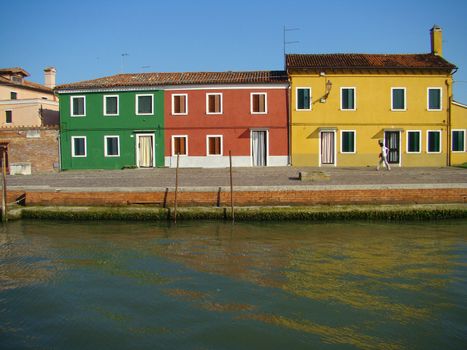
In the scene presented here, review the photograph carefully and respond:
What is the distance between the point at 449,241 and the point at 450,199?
329 cm

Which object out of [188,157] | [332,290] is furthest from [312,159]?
[332,290]

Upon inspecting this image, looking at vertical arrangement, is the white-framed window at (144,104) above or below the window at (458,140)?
above

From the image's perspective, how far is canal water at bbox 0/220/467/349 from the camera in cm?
605

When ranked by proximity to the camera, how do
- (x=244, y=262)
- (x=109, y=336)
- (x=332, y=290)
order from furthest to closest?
(x=244, y=262) → (x=332, y=290) → (x=109, y=336)

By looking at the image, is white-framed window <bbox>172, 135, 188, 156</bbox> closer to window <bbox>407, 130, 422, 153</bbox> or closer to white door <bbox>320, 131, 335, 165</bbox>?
white door <bbox>320, 131, 335, 165</bbox>

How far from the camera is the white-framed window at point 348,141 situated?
24062mm

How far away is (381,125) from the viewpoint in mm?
24062

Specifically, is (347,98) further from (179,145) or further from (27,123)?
(27,123)

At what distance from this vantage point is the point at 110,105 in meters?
25.1

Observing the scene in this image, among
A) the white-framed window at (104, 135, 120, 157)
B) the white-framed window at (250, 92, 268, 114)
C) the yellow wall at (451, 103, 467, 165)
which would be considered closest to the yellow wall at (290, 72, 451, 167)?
the yellow wall at (451, 103, 467, 165)

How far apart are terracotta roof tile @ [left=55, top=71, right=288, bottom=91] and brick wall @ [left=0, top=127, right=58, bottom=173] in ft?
9.65

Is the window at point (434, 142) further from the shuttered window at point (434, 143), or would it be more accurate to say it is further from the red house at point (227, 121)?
the red house at point (227, 121)

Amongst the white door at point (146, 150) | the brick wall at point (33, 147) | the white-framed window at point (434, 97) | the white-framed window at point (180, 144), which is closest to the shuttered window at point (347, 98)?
the white-framed window at point (434, 97)

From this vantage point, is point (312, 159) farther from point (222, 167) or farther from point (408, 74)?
point (408, 74)
